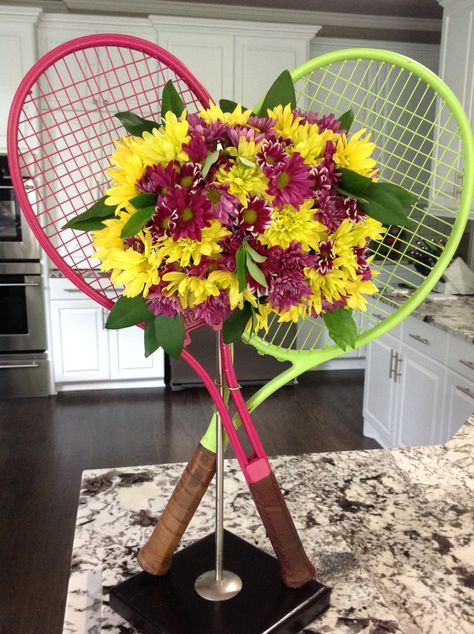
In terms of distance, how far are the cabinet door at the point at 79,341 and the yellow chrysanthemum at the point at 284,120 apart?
11.6 ft

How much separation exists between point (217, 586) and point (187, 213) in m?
0.46

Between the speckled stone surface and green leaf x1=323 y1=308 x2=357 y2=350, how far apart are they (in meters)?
1.77

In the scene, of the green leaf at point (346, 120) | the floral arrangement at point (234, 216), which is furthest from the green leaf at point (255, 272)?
the green leaf at point (346, 120)

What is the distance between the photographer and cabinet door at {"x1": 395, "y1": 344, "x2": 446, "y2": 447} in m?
2.56

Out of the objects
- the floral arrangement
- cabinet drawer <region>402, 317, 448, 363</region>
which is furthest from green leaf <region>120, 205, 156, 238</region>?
cabinet drawer <region>402, 317, 448, 363</region>

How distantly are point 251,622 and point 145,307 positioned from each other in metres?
0.38

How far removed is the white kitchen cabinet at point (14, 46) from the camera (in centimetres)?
357

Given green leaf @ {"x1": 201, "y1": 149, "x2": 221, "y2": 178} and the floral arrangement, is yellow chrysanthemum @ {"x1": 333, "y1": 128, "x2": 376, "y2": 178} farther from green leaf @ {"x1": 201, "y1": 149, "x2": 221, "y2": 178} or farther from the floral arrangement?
green leaf @ {"x1": 201, "y1": 149, "x2": 221, "y2": 178}

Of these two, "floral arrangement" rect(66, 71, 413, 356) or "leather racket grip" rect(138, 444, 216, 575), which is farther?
"leather racket grip" rect(138, 444, 216, 575)

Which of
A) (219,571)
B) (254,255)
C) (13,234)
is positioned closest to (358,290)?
(254,255)

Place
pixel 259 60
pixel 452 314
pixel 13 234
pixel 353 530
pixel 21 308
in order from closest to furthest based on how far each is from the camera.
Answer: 1. pixel 353 530
2. pixel 452 314
3. pixel 13 234
4. pixel 21 308
5. pixel 259 60

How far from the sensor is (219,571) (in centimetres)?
72

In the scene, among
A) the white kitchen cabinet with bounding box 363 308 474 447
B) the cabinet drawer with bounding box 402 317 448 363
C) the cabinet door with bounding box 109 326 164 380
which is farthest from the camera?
the cabinet door with bounding box 109 326 164 380

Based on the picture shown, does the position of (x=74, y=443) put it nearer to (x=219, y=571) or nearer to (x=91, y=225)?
(x=219, y=571)
